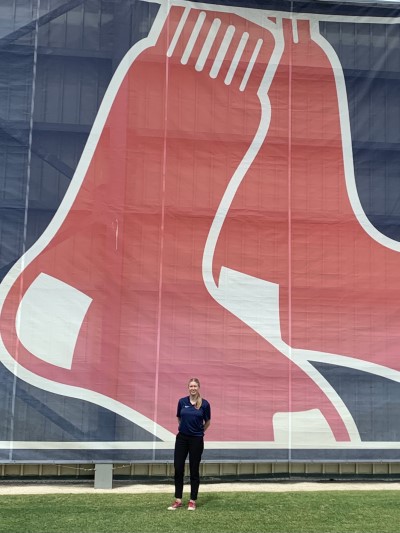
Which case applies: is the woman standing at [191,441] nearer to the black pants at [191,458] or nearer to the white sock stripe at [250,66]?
the black pants at [191,458]

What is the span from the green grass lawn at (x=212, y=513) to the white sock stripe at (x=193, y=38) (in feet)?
15.2

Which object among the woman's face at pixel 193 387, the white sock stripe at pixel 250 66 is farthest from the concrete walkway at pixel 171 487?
the white sock stripe at pixel 250 66

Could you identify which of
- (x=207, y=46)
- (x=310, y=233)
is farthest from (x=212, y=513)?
(x=207, y=46)

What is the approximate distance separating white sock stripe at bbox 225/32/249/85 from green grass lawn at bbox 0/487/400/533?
14.6 feet

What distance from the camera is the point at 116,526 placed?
4359mm

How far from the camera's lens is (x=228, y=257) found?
6207 mm

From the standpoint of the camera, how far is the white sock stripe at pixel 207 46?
20.8 ft

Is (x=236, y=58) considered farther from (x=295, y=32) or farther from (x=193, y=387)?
(x=193, y=387)


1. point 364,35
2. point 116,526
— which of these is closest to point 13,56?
point 364,35

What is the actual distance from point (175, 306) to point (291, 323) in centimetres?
128

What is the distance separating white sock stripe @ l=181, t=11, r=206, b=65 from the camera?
634cm

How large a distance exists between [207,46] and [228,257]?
2403 mm

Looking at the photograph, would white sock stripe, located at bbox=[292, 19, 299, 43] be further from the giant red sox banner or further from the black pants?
the black pants

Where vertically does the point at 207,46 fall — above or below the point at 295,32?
below
